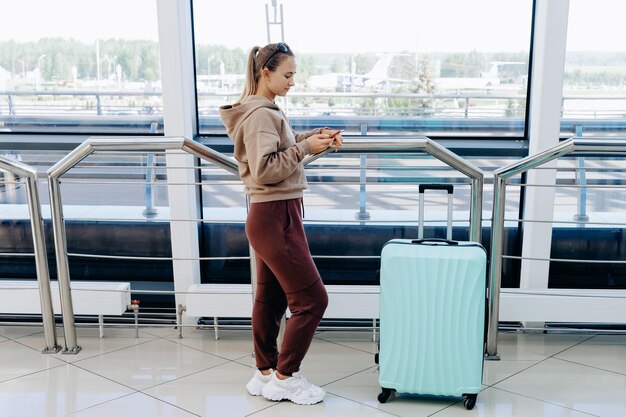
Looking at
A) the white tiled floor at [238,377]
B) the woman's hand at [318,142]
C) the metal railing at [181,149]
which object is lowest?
the white tiled floor at [238,377]

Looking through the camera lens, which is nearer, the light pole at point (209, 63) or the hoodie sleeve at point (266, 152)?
the hoodie sleeve at point (266, 152)

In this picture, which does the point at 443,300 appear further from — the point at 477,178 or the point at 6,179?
the point at 6,179

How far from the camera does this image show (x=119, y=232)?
383 cm

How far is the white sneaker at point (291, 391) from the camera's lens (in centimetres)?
262

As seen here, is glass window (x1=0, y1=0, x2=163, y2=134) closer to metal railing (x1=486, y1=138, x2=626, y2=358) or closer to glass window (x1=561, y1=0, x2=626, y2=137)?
metal railing (x1=486, y1=138, x2=626, y2=358)

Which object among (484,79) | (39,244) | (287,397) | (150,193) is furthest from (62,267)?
(484,79)

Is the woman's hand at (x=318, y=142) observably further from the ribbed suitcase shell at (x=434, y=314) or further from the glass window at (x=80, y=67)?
the glass window at (x=80, y=67)

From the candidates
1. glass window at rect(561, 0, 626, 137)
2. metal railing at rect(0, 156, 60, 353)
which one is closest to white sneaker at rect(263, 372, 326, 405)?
metal railing at rect(0, 156, 60, 353)

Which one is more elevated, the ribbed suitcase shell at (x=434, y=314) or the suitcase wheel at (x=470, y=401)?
the ribbed suitcase shell at (x=434, y=314)

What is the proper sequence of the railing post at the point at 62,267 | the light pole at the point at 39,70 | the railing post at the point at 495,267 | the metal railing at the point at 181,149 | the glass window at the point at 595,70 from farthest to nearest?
1. the light pole at the point at 39,70
2. the glass window at the point at 595,70
3. the railing post at the point at 62,267
4. the railing post at the point at 495,267
5. the metal railing at the point at 181,149

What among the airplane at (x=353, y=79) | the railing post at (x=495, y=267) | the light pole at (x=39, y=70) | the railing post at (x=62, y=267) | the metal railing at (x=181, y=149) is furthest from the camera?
the light pole at (x=39, y=70)

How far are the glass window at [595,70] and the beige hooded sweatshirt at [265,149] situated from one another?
167 centimetres

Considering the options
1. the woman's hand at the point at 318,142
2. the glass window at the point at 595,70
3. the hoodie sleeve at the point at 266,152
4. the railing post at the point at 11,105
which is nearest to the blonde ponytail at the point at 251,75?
the hoodie sleeve at the point at 266,152

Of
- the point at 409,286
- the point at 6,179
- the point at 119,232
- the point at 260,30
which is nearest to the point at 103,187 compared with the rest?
the point at 119,232
